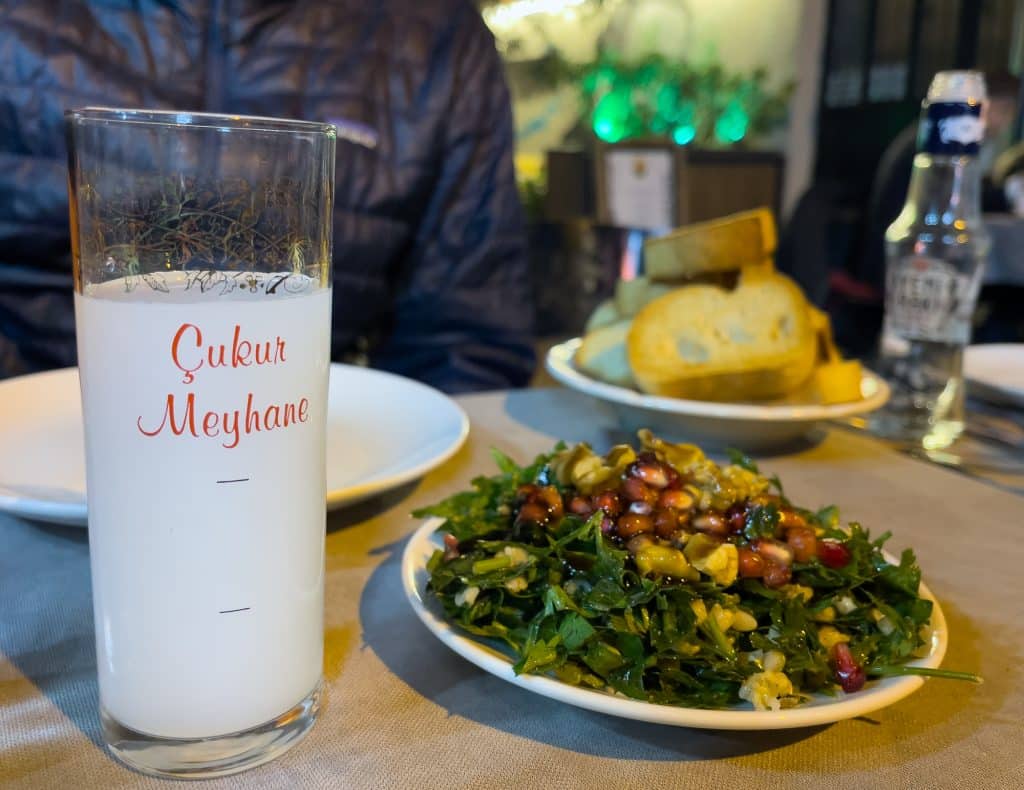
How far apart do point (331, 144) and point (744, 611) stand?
0.34m

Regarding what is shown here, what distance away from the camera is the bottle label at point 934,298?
3.56 ft

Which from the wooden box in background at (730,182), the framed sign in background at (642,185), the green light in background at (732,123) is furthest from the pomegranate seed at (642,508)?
the green light in background at (732,123)

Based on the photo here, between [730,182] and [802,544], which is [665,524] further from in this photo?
[730,182]

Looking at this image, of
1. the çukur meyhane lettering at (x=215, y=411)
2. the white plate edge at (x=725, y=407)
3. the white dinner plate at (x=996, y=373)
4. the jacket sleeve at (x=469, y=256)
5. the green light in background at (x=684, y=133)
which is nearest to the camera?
the çukur meyhane lettering at (x=215, y=411)

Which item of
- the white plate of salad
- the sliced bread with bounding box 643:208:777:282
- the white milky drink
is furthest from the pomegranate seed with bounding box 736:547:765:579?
the sliced bread with bounding box 643:208:777:282

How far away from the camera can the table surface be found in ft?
1.47

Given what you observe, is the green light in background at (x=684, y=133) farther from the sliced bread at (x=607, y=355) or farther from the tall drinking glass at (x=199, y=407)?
the tall drinking glass at (x=199, y=407)

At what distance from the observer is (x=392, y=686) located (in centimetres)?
52

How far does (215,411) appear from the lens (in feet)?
1.29

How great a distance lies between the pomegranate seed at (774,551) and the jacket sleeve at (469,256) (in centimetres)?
117

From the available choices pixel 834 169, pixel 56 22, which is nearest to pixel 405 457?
pixel 56 22

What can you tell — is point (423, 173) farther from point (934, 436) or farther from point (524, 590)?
point (524, 590)

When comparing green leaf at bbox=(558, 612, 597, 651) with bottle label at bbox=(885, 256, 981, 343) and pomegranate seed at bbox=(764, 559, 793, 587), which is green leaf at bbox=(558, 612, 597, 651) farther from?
bottle label at bbox=(885, 256, 981, 343)

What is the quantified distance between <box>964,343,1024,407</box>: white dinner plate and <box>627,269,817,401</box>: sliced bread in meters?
0.29
